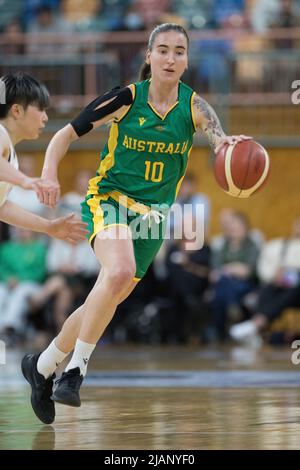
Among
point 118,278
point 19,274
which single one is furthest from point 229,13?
point 118,278

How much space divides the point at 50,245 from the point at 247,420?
8.44 meters

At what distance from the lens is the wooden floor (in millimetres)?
5137

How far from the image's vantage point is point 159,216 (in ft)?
21.2

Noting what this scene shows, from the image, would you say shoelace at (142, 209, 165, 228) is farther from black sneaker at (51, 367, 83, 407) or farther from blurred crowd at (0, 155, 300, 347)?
blurred crowd at (0, 155, 300, 347)

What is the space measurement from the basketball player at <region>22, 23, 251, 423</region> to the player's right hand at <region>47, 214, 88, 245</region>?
28 centimetres

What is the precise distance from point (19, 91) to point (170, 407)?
2.03m

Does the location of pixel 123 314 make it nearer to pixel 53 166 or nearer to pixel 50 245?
pixel 50 245

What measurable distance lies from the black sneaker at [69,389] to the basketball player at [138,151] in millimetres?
241

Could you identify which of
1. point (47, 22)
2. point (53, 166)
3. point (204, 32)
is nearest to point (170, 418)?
point (53, 166)

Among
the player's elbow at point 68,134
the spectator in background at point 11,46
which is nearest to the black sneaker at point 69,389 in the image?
the player's elbow at point 68,134

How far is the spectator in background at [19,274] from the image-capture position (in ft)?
45.8

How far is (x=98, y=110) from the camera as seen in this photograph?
6281mm

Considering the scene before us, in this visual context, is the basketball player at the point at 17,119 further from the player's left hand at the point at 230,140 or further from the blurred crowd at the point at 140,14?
the blurred crowd at the point at 140,14

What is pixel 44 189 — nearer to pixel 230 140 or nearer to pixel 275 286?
pixel 230 140
